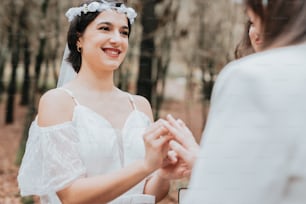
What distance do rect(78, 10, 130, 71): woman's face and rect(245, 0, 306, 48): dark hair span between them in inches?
36.9

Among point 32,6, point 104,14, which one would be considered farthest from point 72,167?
point 32,6

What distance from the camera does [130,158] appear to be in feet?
5.38

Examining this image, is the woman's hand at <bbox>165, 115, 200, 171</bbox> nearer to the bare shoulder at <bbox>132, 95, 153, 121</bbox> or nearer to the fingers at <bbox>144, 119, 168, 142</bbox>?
the fingers at <bbox>144, 119, 168, 142</bbox>

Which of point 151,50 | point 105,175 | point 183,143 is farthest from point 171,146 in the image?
point 151,50

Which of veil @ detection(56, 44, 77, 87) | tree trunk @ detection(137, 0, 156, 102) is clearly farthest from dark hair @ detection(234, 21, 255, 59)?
tree trunk @ detection(137, 0, 156, 102)

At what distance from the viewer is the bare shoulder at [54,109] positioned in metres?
1.55

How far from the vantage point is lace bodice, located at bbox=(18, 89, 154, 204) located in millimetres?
1528

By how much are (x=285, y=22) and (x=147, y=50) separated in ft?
22.3

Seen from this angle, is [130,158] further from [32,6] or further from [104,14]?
[32,6]

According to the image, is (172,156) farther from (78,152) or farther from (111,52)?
(111,52)

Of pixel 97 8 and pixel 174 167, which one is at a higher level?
pixel 97 8

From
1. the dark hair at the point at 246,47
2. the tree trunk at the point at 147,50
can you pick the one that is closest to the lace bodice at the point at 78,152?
the dark hair at the point at 246,47

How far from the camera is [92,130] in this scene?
62.8 inches

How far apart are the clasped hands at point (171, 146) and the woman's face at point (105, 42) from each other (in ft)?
1.38
